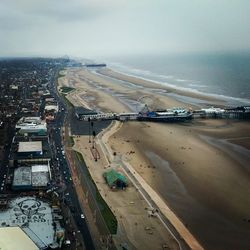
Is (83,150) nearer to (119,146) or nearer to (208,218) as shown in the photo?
(119,146)

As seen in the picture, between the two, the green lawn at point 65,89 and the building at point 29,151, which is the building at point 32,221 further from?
the green lawn at point 65,89

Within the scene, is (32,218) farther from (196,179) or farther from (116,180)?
(196,179)

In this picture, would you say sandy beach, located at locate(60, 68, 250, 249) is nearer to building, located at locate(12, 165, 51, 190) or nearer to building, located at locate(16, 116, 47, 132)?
building, located at locate(12, 165, 51, 190)

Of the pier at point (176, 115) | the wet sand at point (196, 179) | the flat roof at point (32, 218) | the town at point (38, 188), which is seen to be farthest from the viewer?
the pier at point (176, 115)

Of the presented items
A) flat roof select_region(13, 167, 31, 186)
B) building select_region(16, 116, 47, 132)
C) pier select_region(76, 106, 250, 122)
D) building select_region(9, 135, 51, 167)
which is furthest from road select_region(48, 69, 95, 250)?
pier select_region(76, 106, 250, 122)

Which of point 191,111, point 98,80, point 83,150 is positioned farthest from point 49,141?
point 98,80

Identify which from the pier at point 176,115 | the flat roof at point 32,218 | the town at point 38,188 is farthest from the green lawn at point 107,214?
the pier at point 176,115

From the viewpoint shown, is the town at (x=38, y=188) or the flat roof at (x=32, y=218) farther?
the town at (x=38, y=188)
